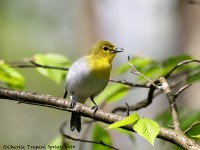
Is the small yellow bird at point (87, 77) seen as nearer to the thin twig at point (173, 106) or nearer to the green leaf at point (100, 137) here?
the green leaf at point (100, 137)

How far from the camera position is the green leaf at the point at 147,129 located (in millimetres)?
2322

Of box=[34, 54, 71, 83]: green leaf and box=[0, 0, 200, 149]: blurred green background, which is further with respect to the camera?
box=[0, 0, 200, 149]: blurred green background

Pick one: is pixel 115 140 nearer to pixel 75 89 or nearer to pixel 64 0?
pixel 75 89

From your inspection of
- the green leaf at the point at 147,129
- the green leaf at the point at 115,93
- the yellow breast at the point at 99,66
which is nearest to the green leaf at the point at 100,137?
the green leaf at the point at 115,93

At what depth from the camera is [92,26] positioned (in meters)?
11.5

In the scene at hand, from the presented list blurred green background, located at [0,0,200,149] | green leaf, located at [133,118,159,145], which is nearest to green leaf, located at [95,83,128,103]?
green leaf, located at [133,118,159,145]

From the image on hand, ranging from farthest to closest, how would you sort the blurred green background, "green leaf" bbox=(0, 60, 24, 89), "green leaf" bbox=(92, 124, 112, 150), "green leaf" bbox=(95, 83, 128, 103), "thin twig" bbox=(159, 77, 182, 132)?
the blurred green background < "green leaf" bbox=(95, 83, 128, 103) < "green leaf" bbox=(0, 60, 24, 89) < "green leaf" bbox=(92, 124, 112, 150) < "thin twig" bbox=(159, 77, 182, 132)

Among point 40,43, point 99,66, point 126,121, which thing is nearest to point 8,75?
point 99,66

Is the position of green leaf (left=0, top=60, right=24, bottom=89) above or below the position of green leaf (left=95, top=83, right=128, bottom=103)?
above

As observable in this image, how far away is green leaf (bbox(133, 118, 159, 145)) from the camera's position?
2.32 metres

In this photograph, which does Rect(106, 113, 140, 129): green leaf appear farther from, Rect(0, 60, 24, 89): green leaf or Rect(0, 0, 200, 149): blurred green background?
Rect(0, 0, 200, 149): blurred green background

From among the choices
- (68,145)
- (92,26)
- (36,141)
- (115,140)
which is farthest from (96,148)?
(36,141)

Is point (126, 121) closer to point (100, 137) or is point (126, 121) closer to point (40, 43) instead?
point (100, 137)

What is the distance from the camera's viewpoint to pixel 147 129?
236 cm
